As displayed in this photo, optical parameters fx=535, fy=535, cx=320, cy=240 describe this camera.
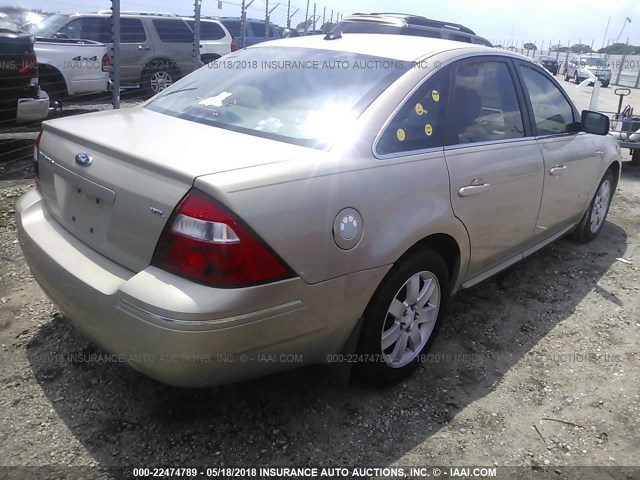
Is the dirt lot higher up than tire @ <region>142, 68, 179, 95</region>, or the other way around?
tire @ <region>142, 68, 179, 95</region>

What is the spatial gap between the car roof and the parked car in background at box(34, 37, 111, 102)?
6907mm

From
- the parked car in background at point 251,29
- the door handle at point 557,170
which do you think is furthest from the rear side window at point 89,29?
the door handle at point 557,170

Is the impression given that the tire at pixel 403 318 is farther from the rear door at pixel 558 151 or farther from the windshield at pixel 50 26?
the windshield at pixel 50 26

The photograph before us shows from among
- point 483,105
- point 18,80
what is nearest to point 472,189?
point 483,105

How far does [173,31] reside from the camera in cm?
1193

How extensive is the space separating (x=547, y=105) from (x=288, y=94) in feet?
6.89

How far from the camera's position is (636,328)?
3.56 metres

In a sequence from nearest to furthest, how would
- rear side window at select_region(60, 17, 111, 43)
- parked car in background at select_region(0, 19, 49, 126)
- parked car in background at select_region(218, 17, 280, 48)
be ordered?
parked car in background at select_region(0, 19, 49, 126) < rear side window at select_region(60, 17, 111, 43) < parked car in background at select_region(218, 17, 280, 48)

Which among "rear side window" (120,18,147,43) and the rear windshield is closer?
the rear windshield

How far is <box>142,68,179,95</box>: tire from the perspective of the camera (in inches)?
463

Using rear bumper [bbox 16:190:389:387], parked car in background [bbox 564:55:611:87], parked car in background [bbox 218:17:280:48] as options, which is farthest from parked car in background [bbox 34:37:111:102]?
parked car in background [bbox 564:55:611:87]

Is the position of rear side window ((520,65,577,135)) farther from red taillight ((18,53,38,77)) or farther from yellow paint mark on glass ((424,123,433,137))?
red taillight ((18,53,38,77))

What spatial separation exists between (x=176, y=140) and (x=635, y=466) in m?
2.47

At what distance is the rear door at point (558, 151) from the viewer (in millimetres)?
3576
